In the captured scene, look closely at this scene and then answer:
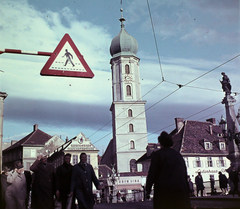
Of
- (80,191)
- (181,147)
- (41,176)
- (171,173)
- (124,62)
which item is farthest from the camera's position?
(124,62)

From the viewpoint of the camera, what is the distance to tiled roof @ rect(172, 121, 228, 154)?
47.1 m

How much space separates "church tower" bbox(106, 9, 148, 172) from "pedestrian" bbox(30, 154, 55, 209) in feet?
172

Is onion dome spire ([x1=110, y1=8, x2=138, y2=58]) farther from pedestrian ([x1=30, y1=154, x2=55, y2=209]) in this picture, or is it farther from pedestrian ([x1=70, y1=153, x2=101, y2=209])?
pedestrian ([x1=70, y1=153, x2=101, y2=209])

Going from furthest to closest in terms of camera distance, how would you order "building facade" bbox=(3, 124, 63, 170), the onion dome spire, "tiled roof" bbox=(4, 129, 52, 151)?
the onion dome spire, "tiled roof" bbox=(4, 129, 52, 151), "building facade" bbox=(3, 124, 63, 170)

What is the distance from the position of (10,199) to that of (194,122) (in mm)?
46234

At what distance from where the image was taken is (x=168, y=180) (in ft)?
18.0

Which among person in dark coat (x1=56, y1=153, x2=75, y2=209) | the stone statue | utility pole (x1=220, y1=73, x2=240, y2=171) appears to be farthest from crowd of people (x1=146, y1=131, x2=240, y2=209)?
the stone statue

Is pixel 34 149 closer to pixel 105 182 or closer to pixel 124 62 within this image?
pixel 105 182

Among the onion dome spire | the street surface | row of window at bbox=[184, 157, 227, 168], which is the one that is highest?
the onion dome spire

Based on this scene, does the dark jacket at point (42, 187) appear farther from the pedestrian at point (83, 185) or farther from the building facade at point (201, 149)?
the building facade at point (201, 149)

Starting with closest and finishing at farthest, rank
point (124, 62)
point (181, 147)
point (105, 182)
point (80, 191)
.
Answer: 1. point (80, 191)
2. point (181, 147)
3. point (105, 182)
4. point (124, 62)

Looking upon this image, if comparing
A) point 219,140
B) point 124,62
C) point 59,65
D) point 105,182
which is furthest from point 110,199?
point 124,62

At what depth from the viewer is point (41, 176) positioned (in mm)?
9023

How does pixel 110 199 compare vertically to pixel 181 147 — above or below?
below
